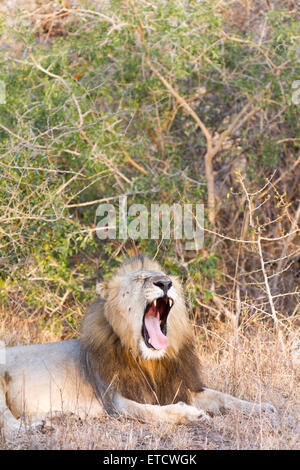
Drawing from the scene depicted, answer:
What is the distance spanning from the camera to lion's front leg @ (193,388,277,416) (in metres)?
3.85

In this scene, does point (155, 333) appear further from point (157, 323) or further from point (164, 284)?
point (164, 284)

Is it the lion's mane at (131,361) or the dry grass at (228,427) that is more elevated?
the lion's mane at (131,361)

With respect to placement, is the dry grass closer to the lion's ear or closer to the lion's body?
the lion's body

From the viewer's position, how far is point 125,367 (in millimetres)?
3902

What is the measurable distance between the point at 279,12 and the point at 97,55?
6.54 feet

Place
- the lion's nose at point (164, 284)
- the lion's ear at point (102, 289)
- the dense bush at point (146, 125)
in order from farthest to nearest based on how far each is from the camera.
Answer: the dense bush at point (146, 125), the lion's ear at point (102, 289), the lion's nose at point (164, 284)

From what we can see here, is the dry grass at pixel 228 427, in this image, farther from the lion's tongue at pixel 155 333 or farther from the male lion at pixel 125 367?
the lion's tongue at pixel 155 333

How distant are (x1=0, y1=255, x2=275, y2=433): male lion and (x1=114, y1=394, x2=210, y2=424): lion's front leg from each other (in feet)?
0.04

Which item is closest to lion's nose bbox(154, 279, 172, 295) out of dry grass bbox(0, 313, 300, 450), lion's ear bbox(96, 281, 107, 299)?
lion's ear bbox(96, 281, 107, 299)

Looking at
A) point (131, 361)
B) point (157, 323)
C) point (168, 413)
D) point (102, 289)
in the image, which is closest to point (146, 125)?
point (102, 289)

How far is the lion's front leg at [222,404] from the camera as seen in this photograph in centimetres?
385

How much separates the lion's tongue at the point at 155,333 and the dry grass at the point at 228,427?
18.0 inches

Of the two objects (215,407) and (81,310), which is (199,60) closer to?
(81,310)

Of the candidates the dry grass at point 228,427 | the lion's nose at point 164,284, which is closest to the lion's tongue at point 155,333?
the lion's nose at point 164,284
